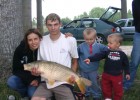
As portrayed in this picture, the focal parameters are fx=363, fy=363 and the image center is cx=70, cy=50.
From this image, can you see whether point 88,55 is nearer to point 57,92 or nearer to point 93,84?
point 93,84

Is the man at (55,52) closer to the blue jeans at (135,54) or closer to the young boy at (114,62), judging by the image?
the young boy at (114,62)

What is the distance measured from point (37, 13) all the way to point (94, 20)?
491cm

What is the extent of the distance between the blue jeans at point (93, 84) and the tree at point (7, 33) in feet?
5.78

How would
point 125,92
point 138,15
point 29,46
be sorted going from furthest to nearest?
point 125,92, point 138,15, point 29,46

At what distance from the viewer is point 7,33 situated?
723 cm

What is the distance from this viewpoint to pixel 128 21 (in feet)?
73.3

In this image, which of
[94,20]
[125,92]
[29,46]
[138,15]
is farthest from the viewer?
[94,20]

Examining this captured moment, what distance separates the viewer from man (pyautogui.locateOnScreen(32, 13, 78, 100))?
5.38 m

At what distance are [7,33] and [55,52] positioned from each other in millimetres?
2098

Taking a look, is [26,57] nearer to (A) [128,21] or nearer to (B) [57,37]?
(B) [57,37]

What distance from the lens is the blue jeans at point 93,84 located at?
614 cm

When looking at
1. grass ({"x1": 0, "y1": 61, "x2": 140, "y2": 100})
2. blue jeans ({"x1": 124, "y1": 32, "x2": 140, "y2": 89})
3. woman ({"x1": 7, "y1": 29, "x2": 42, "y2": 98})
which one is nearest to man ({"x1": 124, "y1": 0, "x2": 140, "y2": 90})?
blue jeans ({"x1": 124, "y1": 32, "x2": 140, "y2": 89})

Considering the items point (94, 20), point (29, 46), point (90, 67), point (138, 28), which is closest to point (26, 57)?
point (29, 46)

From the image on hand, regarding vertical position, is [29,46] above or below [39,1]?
below
